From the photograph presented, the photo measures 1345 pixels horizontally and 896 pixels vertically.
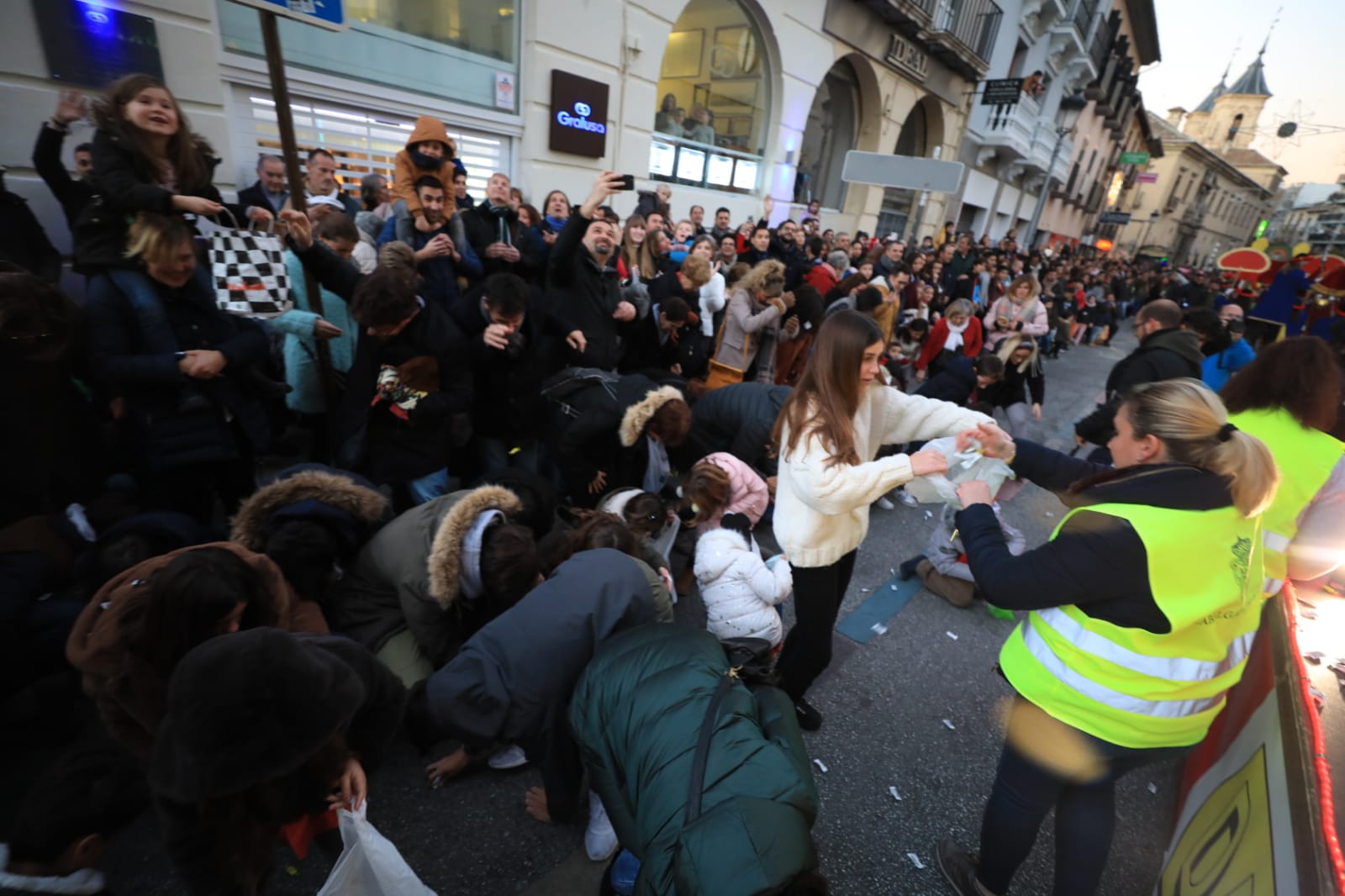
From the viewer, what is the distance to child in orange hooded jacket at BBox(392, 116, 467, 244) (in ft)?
12.3

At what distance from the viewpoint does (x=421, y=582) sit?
6.85ft

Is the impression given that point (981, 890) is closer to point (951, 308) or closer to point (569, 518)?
point (569, 518)

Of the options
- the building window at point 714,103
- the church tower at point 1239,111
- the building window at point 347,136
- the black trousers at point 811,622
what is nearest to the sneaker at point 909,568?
the black trousers at point 811,622

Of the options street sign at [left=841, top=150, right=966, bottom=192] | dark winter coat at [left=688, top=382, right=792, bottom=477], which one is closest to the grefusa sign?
street sign at [left=841, top=150, right=966, bottom=192]

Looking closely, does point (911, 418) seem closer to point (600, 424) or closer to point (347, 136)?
point (600, 424)

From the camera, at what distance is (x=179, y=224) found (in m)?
2.45

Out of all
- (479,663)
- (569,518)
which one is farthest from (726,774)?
(569,518)

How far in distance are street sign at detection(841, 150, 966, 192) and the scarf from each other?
1452 millimetres

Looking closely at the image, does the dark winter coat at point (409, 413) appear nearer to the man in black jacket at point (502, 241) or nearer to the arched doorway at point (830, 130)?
the man in black jacket at point (502, 241)

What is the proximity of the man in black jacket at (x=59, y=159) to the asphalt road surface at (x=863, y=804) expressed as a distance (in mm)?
2895

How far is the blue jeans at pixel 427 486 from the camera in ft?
10.2

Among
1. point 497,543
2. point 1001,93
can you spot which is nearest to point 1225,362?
point 497,543

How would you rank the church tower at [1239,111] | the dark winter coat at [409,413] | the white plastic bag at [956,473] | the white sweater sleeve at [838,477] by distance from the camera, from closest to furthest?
the white sweater sleeve at [838,477] → the white plastic bag at [956,473] → the dark winter coat at [409,413] → the church tower at [1239,111]

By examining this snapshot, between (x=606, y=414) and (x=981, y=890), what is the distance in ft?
8.15
